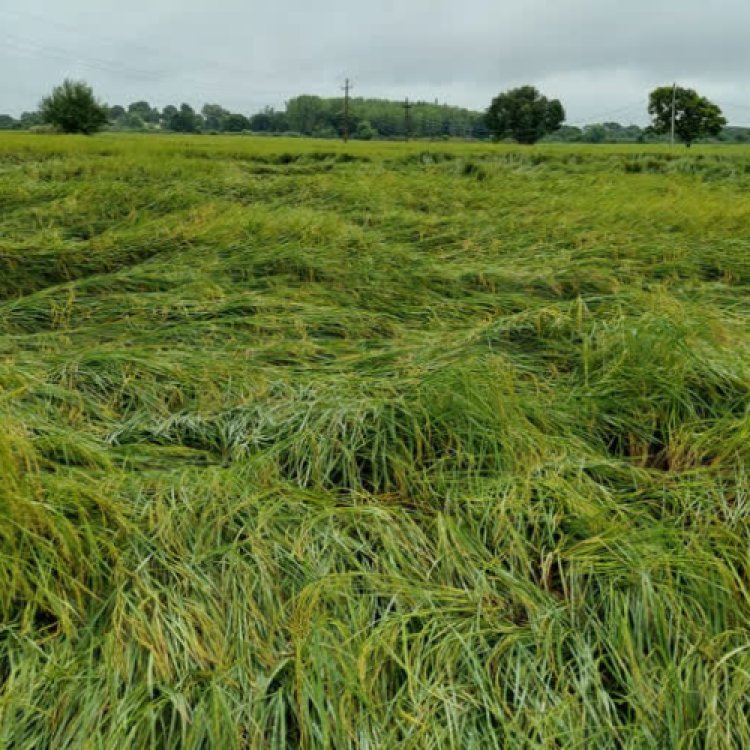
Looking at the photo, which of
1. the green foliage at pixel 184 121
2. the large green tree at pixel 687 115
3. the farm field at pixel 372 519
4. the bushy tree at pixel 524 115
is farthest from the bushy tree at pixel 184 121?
the farm field at pixel 372 519

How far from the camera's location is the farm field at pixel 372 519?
1.10 meters

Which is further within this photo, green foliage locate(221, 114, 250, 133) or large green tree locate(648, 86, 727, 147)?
green foliage locate(221, 114, 250, 133)

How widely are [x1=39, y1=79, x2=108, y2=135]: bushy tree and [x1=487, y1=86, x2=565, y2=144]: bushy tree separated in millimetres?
27536

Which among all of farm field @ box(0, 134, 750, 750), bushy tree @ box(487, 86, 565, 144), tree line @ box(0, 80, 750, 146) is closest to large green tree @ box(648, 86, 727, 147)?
tree line @ box(0, 80, 750, 146)

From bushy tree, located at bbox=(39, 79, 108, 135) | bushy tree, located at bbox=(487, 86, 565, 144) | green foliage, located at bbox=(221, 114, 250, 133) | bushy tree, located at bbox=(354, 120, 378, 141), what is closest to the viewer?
bushy tree, located at bbox=(39, 79, 108, 135)

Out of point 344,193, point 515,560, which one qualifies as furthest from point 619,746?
point 344,193

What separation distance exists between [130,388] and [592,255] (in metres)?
2.97

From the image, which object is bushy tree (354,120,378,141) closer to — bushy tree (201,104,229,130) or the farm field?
bushy tree (201,104,229,130)

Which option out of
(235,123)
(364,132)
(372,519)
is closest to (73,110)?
(364,132)

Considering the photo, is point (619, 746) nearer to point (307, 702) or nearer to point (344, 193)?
point (307, 702)

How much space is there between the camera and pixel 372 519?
152 centimetres

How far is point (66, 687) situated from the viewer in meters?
1.11

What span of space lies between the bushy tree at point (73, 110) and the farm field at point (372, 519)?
37066mm

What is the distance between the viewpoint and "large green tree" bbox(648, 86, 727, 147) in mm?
35406
